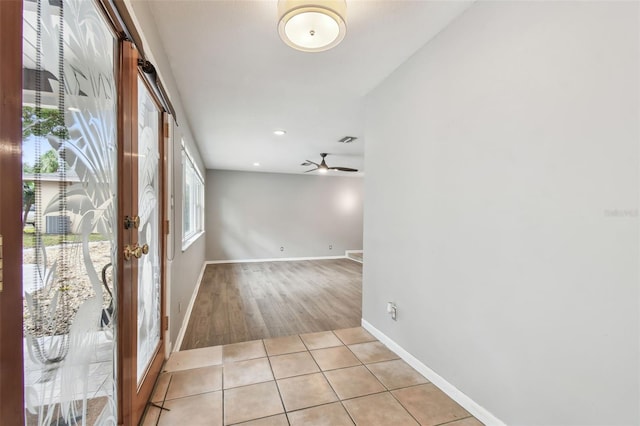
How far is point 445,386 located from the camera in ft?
5.69

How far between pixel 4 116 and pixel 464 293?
1.99 m

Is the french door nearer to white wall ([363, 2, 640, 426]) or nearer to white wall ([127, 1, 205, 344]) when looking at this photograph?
white wall ([127, 1, 205, 344])

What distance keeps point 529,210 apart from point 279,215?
6.54 meters

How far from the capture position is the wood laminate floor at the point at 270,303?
2832mm

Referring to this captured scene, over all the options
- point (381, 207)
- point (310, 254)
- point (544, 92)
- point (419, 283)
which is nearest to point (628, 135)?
point (544, 92)

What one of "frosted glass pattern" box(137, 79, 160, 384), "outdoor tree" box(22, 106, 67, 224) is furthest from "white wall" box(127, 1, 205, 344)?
"outdoor tree" box(22, 106, 67, 224)

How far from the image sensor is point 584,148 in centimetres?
109

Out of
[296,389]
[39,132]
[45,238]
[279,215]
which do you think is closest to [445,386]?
[296,389]

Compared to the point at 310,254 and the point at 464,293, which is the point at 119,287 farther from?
the point at 310,254

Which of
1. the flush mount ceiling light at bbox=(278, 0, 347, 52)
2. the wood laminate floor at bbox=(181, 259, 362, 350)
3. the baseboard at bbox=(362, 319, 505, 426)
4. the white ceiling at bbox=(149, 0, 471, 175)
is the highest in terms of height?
the white ceiling at bbox=(149, 0, 471, 175)

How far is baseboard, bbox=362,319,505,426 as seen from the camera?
1.48 m

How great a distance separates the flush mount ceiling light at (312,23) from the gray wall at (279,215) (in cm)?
605

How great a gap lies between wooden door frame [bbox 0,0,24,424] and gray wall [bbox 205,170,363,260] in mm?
6625

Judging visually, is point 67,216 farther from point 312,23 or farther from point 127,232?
point 312,23
